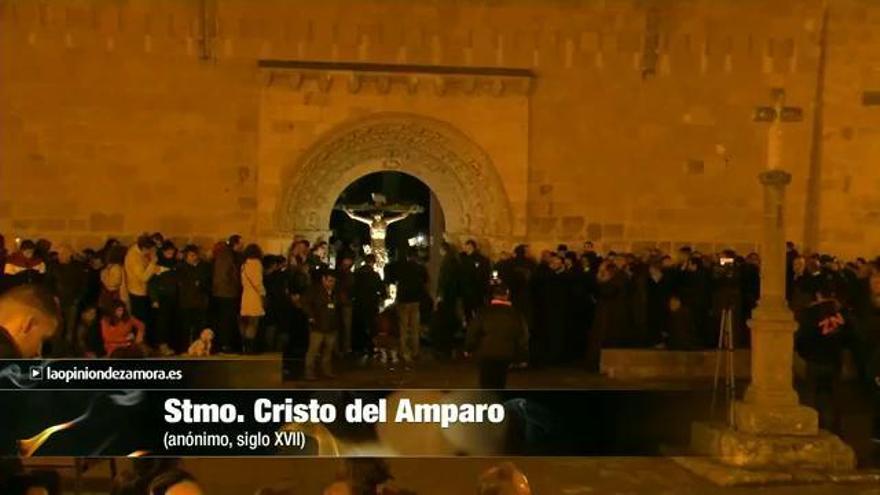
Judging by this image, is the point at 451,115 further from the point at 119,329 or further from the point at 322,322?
the point at 119,329

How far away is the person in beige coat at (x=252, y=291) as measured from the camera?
459 inches

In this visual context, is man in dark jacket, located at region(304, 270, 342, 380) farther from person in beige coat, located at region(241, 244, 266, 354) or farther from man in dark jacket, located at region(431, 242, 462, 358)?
man in dark jacket, located at region(431, 242, 462, 358)

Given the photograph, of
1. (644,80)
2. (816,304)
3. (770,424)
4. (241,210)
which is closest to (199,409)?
(770,424)

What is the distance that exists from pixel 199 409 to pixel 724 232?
40.0 feet

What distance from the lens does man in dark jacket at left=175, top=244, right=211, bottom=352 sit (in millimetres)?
11672

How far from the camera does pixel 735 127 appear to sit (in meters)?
15.2

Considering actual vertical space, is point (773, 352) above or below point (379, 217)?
below

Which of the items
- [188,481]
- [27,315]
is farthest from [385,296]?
[188,481]

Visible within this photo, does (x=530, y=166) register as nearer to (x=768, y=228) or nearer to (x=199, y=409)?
(x=768, y=228)

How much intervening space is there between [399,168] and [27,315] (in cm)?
1121

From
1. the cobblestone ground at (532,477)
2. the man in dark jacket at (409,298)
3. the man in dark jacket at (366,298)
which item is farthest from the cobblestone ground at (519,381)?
the cobblestone ground at (532,477)

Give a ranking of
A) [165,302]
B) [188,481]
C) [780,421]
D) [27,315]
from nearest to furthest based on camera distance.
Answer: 1. [188,481]
2. [27,315]
3. [780,421]
4. [165,302]

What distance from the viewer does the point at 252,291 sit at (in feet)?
38.4

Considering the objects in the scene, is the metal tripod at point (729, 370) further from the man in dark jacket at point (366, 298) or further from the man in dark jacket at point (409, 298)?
the man in dark jacket at point (366, 298)
